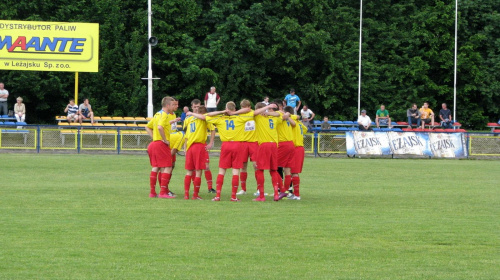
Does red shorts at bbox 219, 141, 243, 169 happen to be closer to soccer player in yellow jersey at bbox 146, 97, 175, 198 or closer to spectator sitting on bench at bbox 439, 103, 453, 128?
soccer player in yellow jersey at bbox 146, 97, 175, 198

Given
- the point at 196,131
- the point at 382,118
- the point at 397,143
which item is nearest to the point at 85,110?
the point at 397,143

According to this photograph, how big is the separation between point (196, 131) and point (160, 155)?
86 cm

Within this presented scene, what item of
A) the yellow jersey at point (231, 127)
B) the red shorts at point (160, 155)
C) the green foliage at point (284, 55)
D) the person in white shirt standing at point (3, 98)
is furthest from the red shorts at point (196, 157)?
the green foliage at point (284, 55)

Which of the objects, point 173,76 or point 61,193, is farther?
point 173,76

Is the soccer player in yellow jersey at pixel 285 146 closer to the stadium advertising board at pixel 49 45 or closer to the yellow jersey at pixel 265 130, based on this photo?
the yellow jersey at pixel 265 130

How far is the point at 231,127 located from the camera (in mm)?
14844

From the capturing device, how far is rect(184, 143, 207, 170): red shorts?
599 inches

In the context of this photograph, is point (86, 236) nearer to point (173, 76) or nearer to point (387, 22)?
point (173, 76)

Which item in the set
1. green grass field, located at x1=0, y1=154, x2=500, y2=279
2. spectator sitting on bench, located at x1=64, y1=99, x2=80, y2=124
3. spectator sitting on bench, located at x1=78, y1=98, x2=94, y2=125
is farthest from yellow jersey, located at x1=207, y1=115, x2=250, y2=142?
spectator sitting on bench, located at x1=78, y1=98, x2=94, y2=125

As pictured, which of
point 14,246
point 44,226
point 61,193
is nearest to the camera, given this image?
point 14,246

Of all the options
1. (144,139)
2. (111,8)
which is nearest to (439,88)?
(111,8)

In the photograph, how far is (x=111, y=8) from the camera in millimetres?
45750

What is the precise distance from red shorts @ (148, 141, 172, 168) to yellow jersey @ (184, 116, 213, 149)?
1.61 ft

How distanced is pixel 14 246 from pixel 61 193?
6.75 meters
